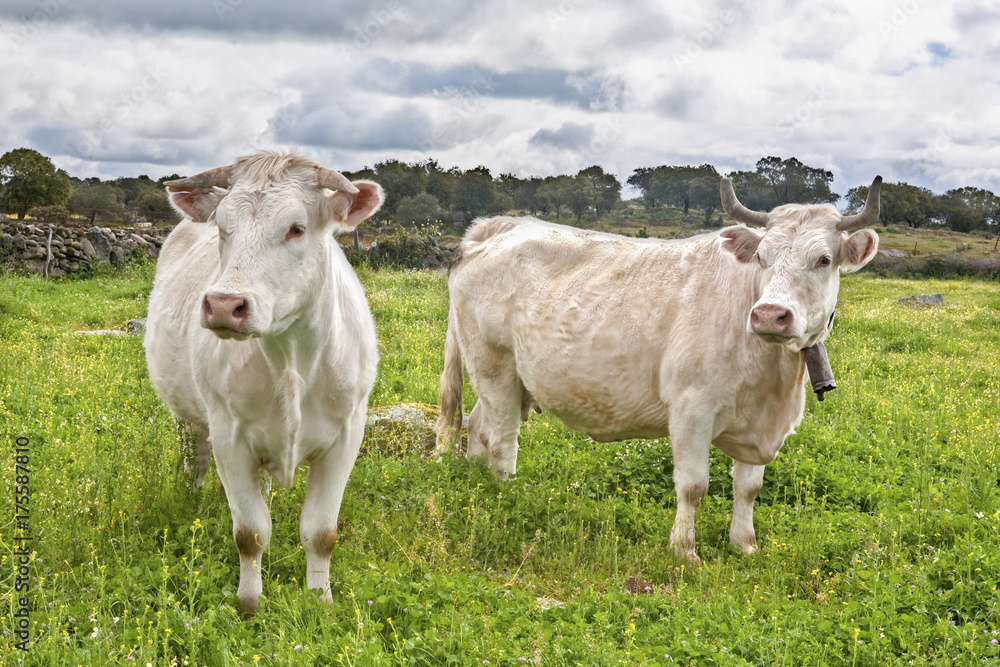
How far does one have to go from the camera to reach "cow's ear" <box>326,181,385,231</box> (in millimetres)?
3936

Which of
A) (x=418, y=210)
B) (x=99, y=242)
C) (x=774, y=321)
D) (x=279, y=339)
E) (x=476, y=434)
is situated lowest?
(x=476, y=434)

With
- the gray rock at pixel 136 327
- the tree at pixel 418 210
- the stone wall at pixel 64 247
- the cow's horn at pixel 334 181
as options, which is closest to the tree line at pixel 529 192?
the tree at pixel 418 210

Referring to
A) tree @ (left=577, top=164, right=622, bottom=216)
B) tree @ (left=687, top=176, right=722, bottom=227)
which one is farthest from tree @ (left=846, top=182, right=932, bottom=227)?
tree @ (left=577, top=164, right=622, bottom=216)

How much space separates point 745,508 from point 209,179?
4489 mm

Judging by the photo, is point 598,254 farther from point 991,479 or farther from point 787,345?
point 991,479

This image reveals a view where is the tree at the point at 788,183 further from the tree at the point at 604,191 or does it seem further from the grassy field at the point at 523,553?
the grassy field at the point at 523,553

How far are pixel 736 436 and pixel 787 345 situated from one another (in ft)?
3.09

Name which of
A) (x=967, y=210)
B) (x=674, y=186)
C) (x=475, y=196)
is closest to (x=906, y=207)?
(x=967, y=210)

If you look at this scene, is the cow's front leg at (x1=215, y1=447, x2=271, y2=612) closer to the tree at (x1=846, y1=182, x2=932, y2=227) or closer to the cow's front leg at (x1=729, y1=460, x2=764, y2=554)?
the cow's front leg at (x1=729, y1=460, x2=764, y2=554)

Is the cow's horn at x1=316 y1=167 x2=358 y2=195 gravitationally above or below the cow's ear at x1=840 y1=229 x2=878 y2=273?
above

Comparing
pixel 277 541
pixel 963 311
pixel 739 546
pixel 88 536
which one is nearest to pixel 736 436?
pixel 739 546

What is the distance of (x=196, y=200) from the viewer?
13.6 ft

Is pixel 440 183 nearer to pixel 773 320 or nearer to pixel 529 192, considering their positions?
pixel 529 192

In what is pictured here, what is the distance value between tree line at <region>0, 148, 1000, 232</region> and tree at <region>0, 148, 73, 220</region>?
75 millimetres
